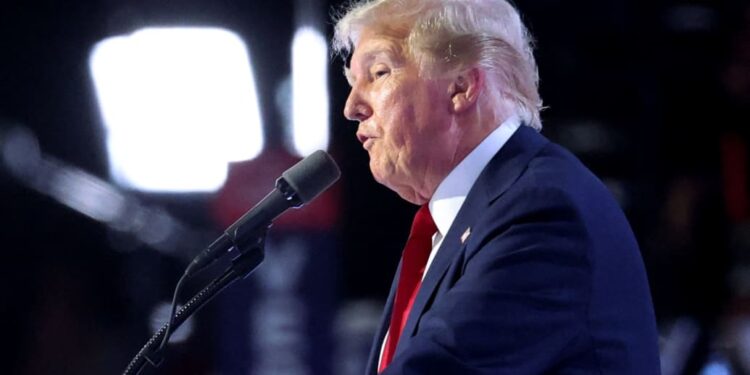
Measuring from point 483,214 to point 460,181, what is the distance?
0.20 meters

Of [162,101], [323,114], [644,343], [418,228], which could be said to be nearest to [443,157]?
[418,228]

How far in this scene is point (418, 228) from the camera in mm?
1721

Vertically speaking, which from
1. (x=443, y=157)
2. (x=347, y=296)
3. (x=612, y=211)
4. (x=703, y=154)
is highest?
(x=443, y=157)

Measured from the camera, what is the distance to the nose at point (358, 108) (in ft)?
5.85

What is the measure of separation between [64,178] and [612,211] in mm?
3466

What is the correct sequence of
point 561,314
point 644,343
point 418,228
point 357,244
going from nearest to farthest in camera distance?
point 561,314, point 644,343, point 418,228, point 357,244

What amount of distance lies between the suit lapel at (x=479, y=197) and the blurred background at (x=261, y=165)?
92.1 inches

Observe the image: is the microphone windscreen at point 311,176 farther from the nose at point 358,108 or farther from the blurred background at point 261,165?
the blurred background at point 261,165

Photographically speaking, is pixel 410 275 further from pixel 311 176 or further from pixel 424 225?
pixel 311 176

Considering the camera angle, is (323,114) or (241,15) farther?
(241,15)

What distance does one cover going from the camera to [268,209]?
1563 millimetres

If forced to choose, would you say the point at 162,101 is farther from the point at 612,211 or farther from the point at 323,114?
the point at 612,211

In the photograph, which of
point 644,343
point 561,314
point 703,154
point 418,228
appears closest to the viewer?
point 561,314

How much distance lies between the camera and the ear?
1.73 m
